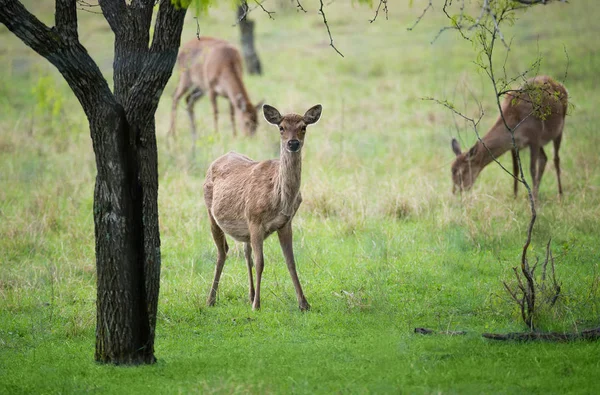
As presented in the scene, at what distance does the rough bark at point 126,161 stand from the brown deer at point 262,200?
1834 millimetres

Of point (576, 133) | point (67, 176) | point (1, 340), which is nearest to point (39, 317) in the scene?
point (1, 340)

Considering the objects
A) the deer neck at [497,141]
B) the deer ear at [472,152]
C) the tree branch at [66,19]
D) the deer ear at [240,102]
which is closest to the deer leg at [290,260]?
the tree branch at [66,19]

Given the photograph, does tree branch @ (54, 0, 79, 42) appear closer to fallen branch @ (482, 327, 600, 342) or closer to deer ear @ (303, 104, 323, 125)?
deer ear @ (303, 104, 323, 125)

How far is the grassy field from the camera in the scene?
5785 millimetres

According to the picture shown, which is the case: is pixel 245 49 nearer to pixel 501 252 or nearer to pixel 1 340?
pixel 501 252

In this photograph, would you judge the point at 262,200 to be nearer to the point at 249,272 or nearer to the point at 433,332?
the point at 249,272

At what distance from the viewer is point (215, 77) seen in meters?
17.1

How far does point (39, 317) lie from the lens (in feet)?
24.4

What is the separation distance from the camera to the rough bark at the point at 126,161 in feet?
18.7

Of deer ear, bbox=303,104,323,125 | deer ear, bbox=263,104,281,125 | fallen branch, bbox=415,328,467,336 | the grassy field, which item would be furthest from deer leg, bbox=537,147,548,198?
fallen branch, bbox=415,328,467,336

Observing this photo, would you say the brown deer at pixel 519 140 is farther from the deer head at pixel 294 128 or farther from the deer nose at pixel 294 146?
the deer nose at pixel 294 146

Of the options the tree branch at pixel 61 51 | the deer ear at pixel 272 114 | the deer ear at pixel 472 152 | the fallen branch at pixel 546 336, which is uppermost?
the tree branch at pixel 61 51

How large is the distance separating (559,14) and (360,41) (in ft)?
21.6

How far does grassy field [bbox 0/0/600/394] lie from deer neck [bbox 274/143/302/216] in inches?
35.5
